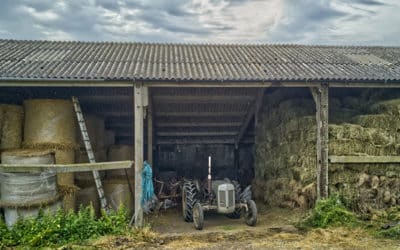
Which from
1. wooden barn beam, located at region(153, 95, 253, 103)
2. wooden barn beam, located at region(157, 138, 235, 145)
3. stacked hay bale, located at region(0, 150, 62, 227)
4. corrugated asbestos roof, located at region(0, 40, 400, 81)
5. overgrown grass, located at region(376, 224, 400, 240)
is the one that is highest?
corrugated asbestos roof, located at region(0, 40, 400, 81)

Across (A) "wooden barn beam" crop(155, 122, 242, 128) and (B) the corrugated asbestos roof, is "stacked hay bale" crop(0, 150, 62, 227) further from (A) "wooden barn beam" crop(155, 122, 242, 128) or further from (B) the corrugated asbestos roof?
(A) "wooden barn beam" crop(155, 122, 242, 128)

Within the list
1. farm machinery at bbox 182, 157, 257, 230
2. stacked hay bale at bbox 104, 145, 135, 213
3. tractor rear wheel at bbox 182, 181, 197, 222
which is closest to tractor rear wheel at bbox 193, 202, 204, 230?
farm machinery at bbox 182, 157, 257, 230

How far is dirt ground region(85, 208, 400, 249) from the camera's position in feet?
23.0

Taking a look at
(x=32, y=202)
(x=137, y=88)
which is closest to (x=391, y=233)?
(x=137, y=88)

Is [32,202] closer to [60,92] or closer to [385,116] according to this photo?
[60,92]

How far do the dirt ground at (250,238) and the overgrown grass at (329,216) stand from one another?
0.97 feet

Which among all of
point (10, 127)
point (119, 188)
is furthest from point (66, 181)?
point (10, 127)

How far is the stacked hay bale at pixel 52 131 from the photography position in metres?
8.57

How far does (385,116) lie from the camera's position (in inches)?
346

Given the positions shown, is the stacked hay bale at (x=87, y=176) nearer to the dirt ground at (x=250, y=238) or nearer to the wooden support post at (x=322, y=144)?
the dirt ground at (x=250, y=238)

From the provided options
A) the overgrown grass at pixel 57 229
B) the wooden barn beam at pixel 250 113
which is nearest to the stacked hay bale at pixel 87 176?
the overgrown grass at pixel 57 229

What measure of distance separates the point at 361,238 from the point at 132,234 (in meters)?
4.78

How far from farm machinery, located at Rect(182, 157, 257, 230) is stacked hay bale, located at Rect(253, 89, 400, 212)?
1362mm

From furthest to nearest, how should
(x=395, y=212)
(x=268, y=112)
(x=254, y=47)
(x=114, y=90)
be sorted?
(x=254, y=47) < (x=268, y=112) < (x=114, y=90) < (x=395, y=212)
